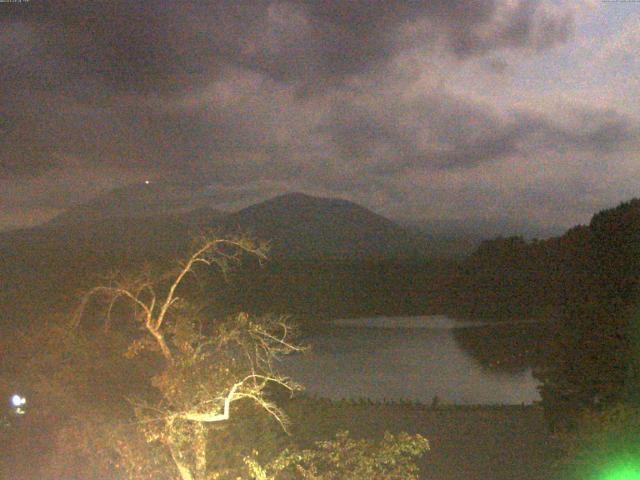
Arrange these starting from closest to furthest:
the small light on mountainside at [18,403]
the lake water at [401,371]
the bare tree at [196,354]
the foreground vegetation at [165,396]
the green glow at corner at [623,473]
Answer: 1. the bare tree at [196,354]
2. the foreground vegetation at [165,396]
3. the green glow at corner at [623,473]
4. the small light on mountainside at [18,403]
5. the lake water at [401,371]

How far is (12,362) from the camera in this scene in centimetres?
1308

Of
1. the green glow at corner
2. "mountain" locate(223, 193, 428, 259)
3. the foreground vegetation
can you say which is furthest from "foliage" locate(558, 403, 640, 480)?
"mountain" locate(223, 193, 428, 259)

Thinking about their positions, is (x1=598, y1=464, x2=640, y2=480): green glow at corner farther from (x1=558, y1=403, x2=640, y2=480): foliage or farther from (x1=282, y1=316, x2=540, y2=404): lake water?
(x1=282, y1=316, x2=540, y2=404): lake water

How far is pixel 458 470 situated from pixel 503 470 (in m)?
0.82

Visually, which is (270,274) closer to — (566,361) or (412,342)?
(412,342)

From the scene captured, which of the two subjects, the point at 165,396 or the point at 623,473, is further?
the point at 623,473

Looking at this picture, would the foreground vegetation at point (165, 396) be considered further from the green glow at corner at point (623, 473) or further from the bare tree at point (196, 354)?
the green glow at corner at point (623, 473)

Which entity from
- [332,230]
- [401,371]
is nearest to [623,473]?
[401,371]

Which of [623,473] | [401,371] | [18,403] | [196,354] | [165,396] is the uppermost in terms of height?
[196,354]

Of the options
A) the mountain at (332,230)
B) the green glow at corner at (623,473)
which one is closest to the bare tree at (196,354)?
the green glow at corner at (623,473)

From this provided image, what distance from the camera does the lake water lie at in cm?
1762

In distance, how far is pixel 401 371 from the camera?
2072 cm

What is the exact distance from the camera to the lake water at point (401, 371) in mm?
17625

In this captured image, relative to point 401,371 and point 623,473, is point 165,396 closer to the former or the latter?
point 623,473
